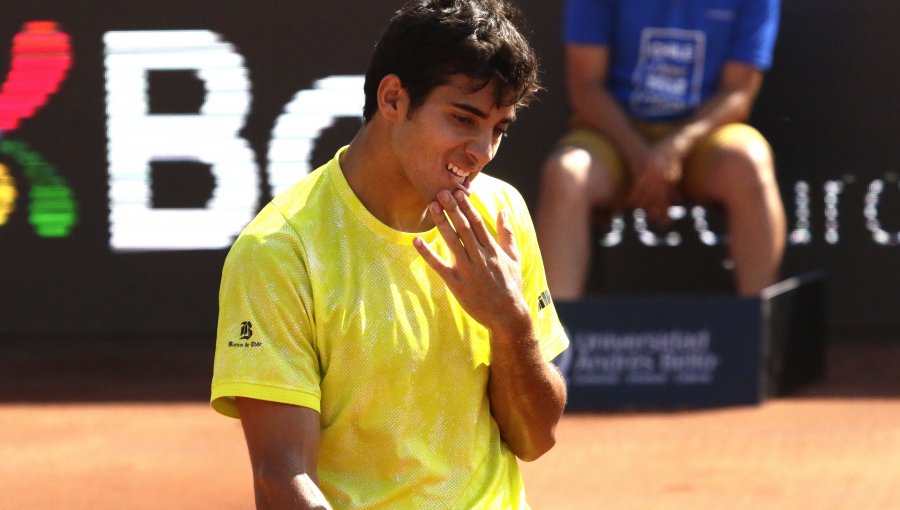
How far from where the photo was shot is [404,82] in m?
2.39

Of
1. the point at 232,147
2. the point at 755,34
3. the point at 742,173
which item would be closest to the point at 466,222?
the point at 742,173

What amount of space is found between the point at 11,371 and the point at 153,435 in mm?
1380

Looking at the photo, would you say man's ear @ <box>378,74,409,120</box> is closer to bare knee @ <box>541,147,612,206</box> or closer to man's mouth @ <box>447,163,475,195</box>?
man's mouth @ <box>447,163,475,195</box>

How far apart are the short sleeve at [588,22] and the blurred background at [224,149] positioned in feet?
1.28

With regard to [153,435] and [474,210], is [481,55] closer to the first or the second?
[474,210]

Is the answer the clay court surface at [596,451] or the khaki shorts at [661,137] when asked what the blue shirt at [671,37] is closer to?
the khaki shorts at [661,137]

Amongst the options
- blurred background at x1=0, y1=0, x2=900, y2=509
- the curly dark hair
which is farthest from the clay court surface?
the curly dark hair

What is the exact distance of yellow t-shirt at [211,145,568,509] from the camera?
2295 mm

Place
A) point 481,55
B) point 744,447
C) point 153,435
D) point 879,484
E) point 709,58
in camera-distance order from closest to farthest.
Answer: point 481,55, point 879,484, point 744,447, point 153,435, point 709,58

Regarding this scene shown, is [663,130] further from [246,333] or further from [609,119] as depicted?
[246,333]

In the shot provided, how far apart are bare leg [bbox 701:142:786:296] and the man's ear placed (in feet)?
11.1

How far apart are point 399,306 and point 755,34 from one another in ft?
12.5

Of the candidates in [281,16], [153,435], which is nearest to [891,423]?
[153,435]

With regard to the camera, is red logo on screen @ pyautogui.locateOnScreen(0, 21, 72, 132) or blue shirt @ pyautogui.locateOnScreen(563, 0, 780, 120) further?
red logo on screen @ pyautogui.locateOnScreen(0, 21, 72, 132)
